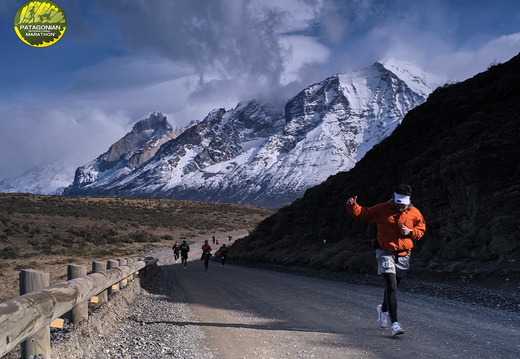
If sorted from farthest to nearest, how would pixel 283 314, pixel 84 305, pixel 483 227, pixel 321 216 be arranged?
pixel 321 216, pixel 483 227, pixel 283 314, pixel 84 305

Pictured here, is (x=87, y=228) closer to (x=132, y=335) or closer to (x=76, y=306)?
(x=132, y=335)

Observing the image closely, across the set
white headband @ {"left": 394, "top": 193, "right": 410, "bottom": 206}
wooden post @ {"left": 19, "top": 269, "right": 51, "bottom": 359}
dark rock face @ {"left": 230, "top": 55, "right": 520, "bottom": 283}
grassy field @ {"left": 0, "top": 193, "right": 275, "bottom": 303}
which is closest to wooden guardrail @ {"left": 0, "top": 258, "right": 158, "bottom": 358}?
wooden post @ {"left": 19, "top": 269, "right": 51, "bottom": 359}

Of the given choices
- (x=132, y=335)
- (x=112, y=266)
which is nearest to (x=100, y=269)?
(x=112, y=266)

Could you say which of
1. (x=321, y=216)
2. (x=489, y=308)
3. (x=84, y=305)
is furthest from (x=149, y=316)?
(x=321, y=216)

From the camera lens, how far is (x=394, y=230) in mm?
7203

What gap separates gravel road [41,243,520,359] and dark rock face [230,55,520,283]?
213 inches

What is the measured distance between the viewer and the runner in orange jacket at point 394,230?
7086 mm

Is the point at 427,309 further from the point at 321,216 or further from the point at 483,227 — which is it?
the point at 321,216

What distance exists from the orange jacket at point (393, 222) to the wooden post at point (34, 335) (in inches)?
170

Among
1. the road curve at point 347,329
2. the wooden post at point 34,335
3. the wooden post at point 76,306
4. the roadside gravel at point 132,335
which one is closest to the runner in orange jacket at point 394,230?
the road curve at point 347,329

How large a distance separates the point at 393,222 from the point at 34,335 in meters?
5.01

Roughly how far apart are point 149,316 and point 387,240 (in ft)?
16.1

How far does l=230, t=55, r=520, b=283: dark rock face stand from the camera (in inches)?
626

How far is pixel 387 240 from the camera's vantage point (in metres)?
7.24
